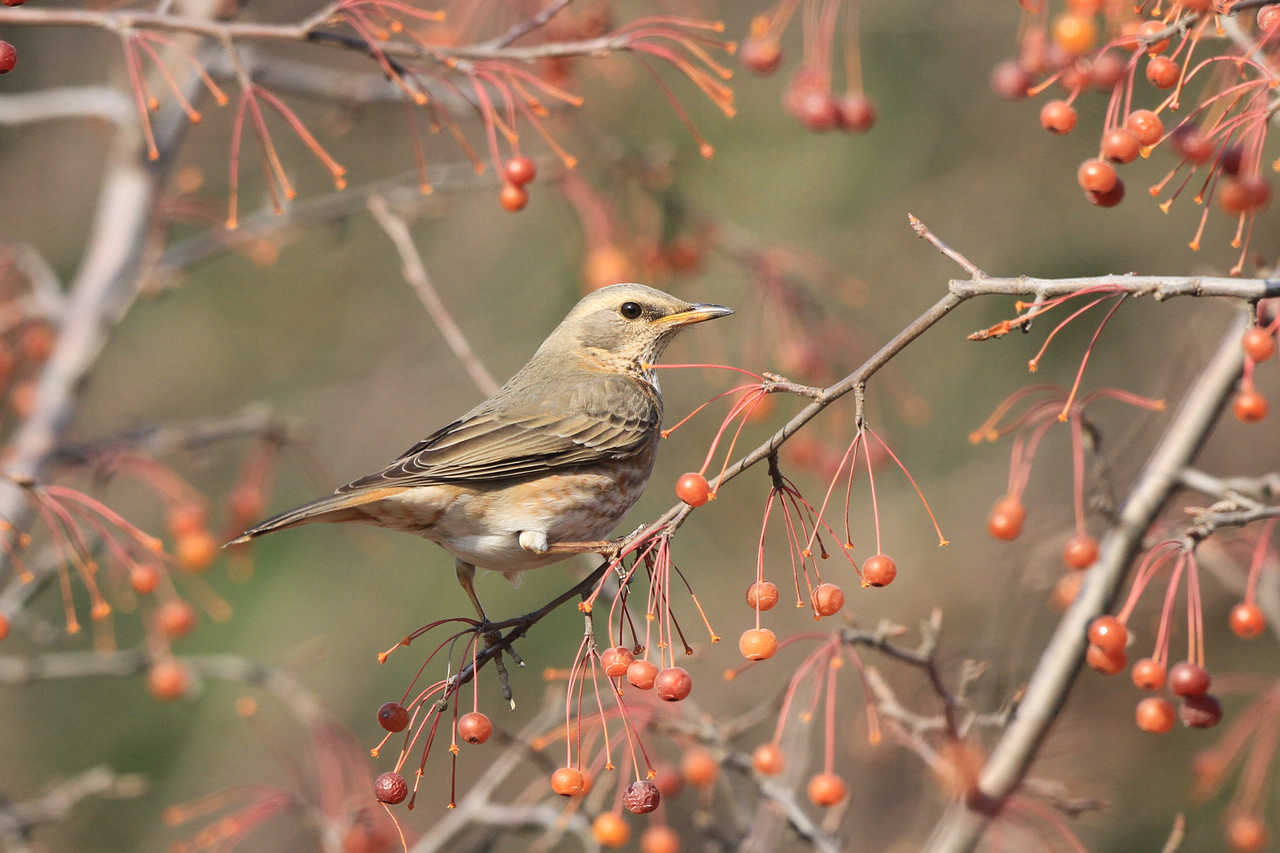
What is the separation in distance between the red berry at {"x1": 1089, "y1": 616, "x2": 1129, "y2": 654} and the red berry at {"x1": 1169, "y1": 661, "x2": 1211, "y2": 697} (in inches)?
5.4

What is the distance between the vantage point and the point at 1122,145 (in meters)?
2.89

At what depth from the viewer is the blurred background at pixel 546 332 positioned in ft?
24.7

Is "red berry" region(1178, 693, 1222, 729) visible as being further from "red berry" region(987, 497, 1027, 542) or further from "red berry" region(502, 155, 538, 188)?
"red berry" region(502, 155, 538, 188)

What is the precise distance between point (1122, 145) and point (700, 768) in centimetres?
235

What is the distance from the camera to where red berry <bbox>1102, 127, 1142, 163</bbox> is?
2894mm

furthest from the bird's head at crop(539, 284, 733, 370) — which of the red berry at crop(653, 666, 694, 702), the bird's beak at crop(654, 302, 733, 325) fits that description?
the red berry at crop(653, 666, 694, 702)

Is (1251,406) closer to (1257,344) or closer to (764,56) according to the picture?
(1257,344)

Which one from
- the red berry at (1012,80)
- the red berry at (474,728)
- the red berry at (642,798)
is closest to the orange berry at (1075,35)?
the red berry at (1012,80)

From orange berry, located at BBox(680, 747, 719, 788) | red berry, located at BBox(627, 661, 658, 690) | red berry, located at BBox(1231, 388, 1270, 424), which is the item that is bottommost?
orange berry, located at BBox(680, 747, 719, 788)

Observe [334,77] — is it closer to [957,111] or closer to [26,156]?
[957,111]

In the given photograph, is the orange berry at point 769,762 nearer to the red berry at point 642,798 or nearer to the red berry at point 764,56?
the red berry at point 642,798

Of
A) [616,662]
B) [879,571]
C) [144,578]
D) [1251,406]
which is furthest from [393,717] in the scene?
[1251,406]

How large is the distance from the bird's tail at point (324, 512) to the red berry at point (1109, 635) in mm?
2018

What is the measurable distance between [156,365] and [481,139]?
2970 mm
